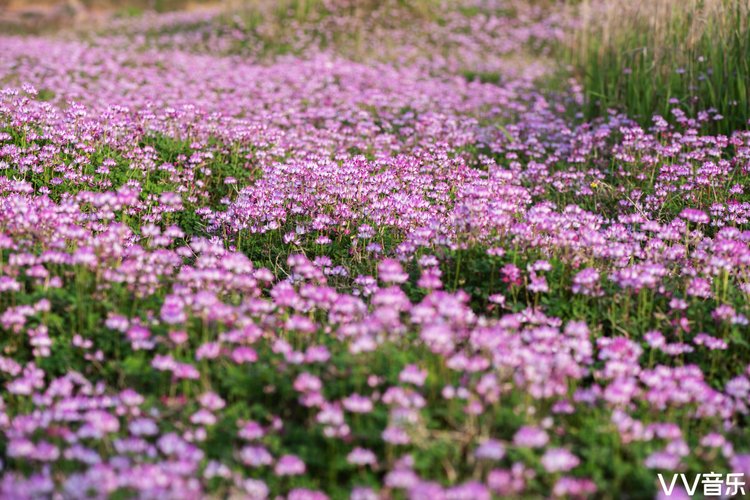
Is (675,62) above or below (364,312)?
above

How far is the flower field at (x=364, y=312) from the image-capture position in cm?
292

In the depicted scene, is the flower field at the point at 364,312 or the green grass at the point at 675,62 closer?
the flower field at the point at 364,312

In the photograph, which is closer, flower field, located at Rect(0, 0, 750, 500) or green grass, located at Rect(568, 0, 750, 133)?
flower field, located at Rect(0, 0, 750, 500)

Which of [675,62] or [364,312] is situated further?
[675,62]

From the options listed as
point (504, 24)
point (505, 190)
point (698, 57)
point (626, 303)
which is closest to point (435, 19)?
point (504, 24)

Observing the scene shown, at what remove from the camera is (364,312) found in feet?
13.0

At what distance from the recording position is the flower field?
2.92 metres

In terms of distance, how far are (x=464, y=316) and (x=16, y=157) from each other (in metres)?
4.25

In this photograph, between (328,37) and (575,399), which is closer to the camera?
(575,399)

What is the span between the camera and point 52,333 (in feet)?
12.3

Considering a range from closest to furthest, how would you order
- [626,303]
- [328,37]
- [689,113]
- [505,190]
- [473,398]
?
[473,398] → [626,303] → [505,190] → [689,113] → [328,37]

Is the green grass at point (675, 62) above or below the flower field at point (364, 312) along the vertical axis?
above

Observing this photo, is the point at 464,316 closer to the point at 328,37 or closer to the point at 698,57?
the point at 698,57

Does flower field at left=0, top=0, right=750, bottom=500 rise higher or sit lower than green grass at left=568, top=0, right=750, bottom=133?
lower
